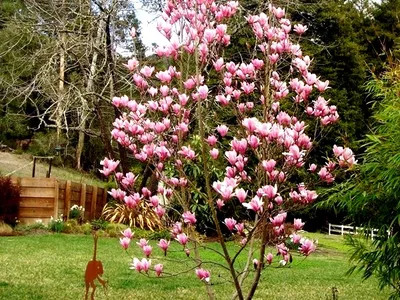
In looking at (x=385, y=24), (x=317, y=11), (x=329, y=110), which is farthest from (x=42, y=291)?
(x=385, y=24)

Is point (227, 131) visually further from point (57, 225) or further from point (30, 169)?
point (30, 169)

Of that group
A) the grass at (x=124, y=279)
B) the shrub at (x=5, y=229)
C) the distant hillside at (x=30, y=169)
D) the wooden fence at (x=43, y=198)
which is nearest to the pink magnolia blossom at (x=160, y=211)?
the grass at (x=124, y=279)

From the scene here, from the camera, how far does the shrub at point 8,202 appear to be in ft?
47.0

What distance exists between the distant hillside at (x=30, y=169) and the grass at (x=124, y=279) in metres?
13.2

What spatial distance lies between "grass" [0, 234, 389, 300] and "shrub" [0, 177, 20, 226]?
9.29ft

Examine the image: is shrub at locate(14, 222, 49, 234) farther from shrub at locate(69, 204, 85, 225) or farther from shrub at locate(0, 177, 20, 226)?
shrub at locate(69, 204, 85, 225)

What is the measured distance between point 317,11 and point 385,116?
1948 centimetres

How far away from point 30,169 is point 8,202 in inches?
440

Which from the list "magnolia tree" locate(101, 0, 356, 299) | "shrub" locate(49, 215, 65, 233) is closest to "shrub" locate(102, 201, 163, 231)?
"shrub" locate(49, 215, 65, 233)

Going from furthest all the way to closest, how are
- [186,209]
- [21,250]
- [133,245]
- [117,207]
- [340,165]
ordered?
[117,207]
[133,245]
[21,250]
[186,209]
[340,165]

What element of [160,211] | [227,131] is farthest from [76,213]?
[227,131]

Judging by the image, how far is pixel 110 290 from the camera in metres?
6.58

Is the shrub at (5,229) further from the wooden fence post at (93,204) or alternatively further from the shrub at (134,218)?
the wooden fence post at (93,204)

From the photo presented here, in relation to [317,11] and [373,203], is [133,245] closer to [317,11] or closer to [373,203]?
[373,203]
